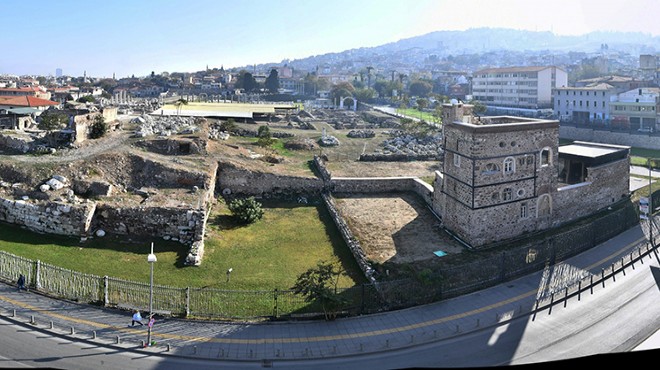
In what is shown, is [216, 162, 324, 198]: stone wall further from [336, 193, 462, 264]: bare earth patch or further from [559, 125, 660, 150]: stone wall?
[559, 125, 660, 150]: stone wall

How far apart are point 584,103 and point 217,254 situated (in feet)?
194

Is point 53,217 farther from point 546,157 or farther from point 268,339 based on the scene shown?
point 546,157

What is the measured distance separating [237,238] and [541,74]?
72332mm

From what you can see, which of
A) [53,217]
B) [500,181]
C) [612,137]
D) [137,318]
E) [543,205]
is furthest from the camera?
[612,137]

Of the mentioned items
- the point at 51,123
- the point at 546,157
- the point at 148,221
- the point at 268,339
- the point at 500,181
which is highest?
the point at 51,123

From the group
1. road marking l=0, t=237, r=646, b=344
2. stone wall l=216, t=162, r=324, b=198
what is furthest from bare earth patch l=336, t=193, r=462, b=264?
road marking l=0, t=237, r=646, b=344

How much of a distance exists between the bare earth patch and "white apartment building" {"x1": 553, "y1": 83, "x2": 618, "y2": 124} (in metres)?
43.3

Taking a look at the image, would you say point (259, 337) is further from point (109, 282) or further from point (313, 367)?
point (109, 282)

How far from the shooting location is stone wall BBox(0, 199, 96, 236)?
23328 millimetres

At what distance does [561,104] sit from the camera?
6969cm

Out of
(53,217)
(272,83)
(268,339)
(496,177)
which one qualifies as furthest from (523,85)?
(268,339)

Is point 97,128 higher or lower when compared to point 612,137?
higher

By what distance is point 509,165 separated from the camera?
2512 cm

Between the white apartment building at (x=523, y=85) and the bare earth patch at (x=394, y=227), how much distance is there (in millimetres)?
59715
